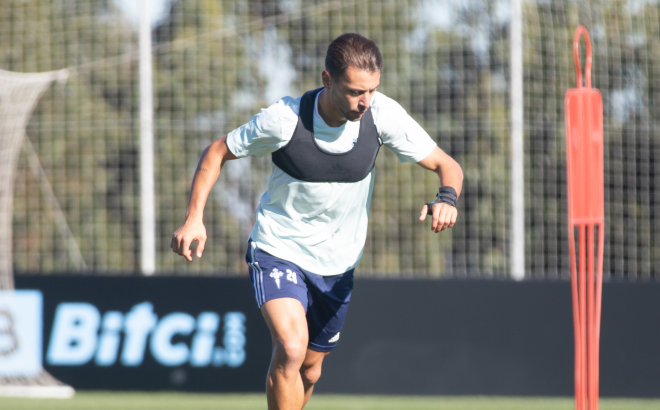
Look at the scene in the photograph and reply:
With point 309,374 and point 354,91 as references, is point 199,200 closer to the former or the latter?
point 354,91

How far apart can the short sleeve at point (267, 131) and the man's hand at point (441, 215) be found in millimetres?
810

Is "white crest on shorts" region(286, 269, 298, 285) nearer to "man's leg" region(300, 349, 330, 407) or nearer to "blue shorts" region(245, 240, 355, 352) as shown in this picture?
"blue shorts" region(245, 240, 355, 352)

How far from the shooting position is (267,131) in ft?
12.7

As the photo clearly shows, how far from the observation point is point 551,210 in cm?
867

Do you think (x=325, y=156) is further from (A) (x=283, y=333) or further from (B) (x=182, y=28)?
(B) (x=182, y=28)

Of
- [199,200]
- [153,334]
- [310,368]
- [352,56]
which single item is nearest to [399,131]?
[352,56]

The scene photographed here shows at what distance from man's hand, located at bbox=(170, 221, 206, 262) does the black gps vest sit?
2.02 ft

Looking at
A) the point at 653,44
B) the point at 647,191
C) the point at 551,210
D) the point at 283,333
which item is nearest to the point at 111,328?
the point at 283,333

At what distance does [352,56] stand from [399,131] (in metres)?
0.66

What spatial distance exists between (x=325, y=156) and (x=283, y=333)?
2.98ft

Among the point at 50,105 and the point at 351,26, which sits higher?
the point at 351,26

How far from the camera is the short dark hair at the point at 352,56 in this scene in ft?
11.8

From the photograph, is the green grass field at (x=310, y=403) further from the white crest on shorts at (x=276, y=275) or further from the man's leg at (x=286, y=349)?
the white crest on shorts at (x=276, y=275)

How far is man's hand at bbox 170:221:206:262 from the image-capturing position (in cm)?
349
